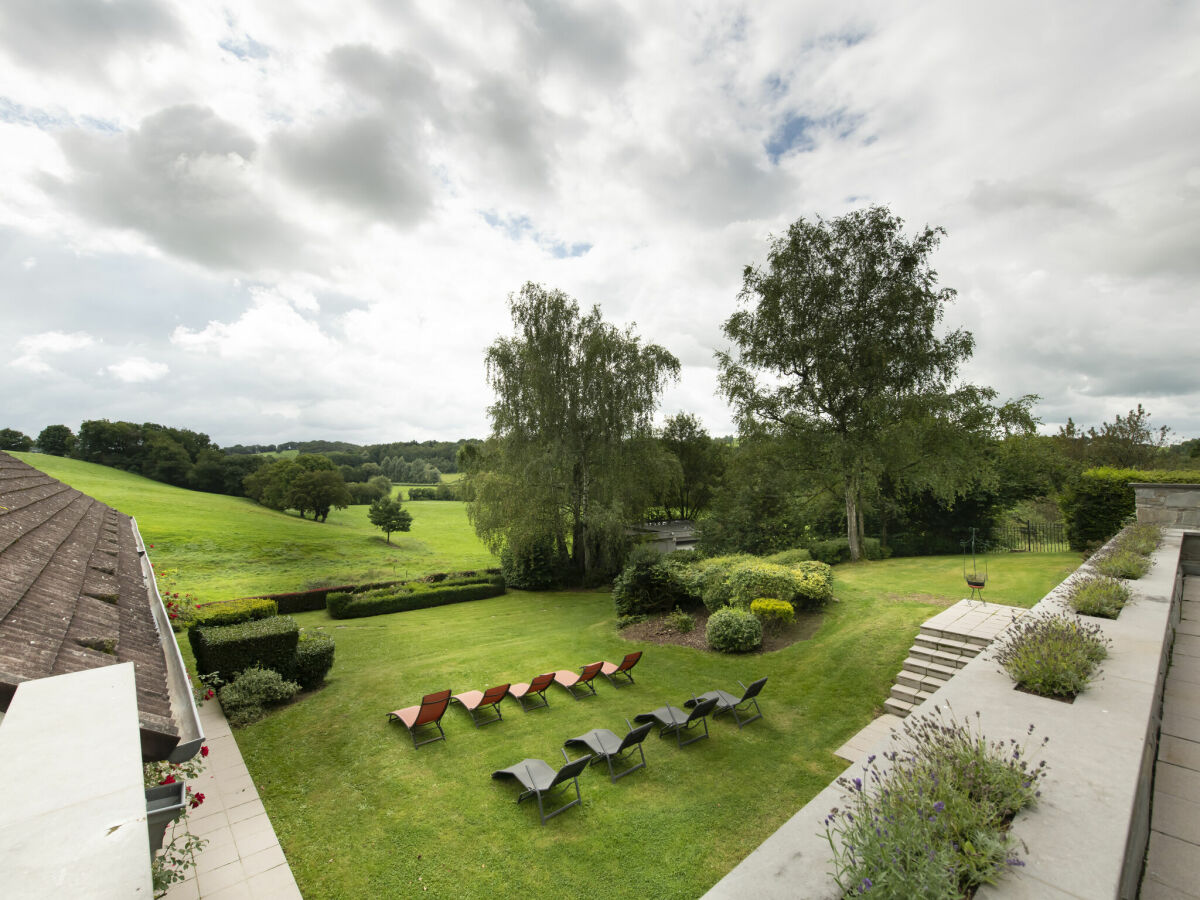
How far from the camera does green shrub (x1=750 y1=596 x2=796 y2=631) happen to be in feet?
38.2

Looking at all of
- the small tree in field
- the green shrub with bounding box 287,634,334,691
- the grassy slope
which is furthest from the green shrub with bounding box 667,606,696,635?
the small tree in field

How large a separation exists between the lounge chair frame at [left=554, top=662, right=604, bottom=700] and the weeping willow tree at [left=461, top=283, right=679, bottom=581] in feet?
34.8

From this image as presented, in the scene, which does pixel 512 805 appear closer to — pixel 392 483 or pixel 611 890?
pixel 611 890

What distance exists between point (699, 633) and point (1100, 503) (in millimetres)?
13982

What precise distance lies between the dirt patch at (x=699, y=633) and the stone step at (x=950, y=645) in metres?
2.66

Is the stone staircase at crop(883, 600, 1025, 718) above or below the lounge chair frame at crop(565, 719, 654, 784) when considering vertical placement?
above

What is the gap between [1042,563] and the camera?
1459 centimetres

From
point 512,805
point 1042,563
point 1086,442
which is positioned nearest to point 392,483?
point 512,805

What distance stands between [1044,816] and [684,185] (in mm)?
13741

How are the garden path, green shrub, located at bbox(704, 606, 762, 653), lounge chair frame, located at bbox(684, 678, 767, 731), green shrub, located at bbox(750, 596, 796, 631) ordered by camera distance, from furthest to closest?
green shrub, located at bbox(750, 596, 796, 631)
green shrub, located at bbox(704, 606, 762, 653)
lounge chair frame, located at bbox(684, 678, 767, 731)
the garden path

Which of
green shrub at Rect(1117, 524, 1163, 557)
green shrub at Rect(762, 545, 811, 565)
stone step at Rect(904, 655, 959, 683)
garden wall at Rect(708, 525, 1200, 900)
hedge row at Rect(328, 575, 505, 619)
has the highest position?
green shrub at Rect(1117, 524, 1163, 557)

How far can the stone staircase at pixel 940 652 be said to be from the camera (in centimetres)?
803

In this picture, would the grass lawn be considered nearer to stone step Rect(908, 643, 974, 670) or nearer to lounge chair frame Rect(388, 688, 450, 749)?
lounge chair frame Rect(388, 688, 450, 749)

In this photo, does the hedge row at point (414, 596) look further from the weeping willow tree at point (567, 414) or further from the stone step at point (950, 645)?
the stone step at point (950, 645)
